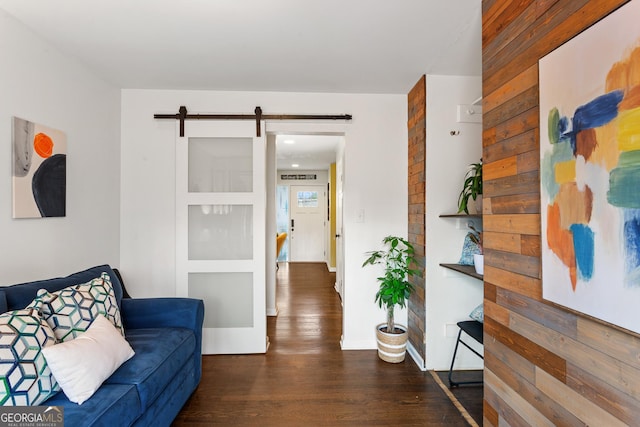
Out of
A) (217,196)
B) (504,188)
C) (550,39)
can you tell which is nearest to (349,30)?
(550,39)

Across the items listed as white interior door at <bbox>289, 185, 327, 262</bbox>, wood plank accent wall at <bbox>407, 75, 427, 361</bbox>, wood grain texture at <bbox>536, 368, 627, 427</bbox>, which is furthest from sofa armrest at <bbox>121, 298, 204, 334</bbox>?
white interior door at <bbox>289, 185, 327, 262</bbox>

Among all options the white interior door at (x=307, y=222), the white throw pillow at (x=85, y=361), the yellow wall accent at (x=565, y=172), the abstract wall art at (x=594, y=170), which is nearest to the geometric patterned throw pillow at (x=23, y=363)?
the white throw pillow at (x=85, y=361)

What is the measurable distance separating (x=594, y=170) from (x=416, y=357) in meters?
2.11

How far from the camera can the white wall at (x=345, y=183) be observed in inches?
109

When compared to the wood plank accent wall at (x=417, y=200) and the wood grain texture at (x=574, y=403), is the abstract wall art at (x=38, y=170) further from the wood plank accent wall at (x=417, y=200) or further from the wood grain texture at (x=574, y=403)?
the wood grain texture at (x=574, y=403)

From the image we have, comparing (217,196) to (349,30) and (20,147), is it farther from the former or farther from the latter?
(349,30)

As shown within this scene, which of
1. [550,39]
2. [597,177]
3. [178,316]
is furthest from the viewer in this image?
[178,316]

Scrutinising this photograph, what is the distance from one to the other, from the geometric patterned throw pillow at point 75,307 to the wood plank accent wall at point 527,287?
203cm

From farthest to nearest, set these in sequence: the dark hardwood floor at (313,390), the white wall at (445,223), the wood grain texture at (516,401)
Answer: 1. the white wall at (445,223)
2. the dark hardwood floor at (313,390)
3. the wood grain texture at (516,401)

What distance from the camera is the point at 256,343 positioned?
2.79 meters

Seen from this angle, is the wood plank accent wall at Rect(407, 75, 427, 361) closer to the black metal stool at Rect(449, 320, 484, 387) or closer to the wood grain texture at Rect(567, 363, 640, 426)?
the black metal stool at Rect(449, 320, 484, 387)

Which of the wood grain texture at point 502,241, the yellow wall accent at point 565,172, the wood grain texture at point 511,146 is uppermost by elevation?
the wood grain texture at point 511,146

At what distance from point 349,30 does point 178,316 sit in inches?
86.1

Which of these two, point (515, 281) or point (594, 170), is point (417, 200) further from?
point (594, 170)
